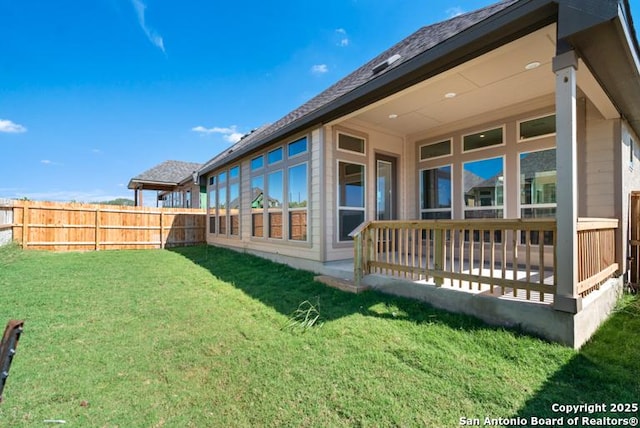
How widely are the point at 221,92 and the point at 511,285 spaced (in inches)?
580

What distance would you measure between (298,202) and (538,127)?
486 cm

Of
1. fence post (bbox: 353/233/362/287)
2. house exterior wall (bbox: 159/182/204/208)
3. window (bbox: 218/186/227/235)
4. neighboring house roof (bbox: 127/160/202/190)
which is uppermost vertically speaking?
neighboring house roof (bbox: 127/160/202/190)

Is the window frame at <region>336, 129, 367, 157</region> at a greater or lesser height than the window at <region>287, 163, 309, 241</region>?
greater

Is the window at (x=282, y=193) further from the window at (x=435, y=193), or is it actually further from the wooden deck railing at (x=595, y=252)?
the wooden deck railing at (x=595, y=252)

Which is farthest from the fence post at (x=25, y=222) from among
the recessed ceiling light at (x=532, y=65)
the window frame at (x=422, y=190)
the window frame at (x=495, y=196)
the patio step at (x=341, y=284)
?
the recessed ceiling light at (x=532, y=65)

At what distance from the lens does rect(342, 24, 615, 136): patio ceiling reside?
3451 mm

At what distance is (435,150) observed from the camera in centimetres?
664

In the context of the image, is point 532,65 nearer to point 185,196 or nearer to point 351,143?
point 351,143

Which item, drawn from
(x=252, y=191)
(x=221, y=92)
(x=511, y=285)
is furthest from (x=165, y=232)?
(x=511, y=285)

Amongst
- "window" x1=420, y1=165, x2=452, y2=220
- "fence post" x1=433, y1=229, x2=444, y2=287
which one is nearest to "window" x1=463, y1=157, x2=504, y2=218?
"window" x1=420, y1=165, x2=452, y2=220

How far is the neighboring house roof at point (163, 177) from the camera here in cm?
1717

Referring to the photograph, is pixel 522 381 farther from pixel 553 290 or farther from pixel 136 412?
pixel 136 412

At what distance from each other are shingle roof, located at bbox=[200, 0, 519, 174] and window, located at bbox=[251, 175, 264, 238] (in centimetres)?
99

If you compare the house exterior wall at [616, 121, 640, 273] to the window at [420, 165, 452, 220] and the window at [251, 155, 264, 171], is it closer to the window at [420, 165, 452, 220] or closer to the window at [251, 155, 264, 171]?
the window at [420, 165, 452, 220]
